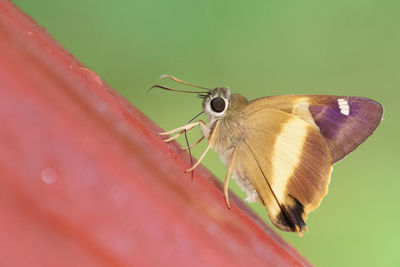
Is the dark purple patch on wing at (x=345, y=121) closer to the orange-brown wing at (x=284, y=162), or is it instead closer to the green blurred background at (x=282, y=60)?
the orange-brown wing at (x=284, y=162)

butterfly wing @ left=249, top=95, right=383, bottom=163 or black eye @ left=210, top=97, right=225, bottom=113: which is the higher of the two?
black eye @ left=210, top=97, right=225, bottom=113

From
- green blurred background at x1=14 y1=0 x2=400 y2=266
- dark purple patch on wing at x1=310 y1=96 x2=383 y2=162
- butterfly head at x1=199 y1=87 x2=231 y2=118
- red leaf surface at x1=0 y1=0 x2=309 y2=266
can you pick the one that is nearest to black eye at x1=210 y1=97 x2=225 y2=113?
butterfly head at x1=199 y1=87 x2=231 y2=118

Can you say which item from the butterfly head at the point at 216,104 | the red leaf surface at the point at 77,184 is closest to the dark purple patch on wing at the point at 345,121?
the butterfly head at the point at 216,104

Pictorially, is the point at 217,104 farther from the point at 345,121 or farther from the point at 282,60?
the point at 282,60

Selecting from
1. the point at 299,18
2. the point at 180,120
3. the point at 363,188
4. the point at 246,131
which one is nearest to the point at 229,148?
the point at 246,131

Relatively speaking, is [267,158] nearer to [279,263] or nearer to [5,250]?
[279,263]

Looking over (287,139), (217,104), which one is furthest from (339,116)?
(217,104)

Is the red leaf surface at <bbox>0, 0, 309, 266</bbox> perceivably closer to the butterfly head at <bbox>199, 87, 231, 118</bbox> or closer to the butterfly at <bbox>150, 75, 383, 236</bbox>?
the butterfly at <bbox>150, 75, 383, 236</bbox>

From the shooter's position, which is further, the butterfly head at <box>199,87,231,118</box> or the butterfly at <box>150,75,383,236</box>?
the butterfly head at <box>199,87,231,118</box>
